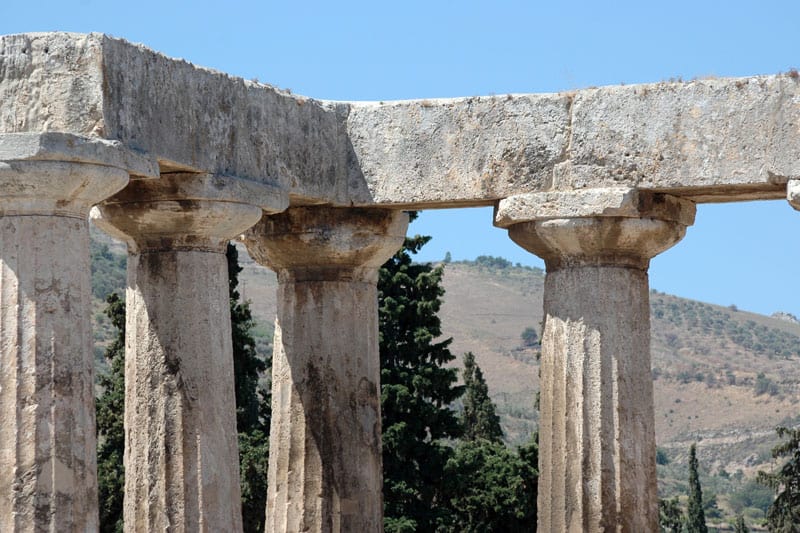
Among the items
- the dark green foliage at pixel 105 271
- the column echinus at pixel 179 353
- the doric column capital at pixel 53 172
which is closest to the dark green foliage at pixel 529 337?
the dark green foliage at pixel 105 271

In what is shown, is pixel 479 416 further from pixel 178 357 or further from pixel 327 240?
pixel 178 357

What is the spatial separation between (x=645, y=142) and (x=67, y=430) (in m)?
7.51

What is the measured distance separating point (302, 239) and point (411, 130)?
6.80 ft

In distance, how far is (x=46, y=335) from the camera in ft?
54.0

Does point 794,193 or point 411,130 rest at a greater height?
point 411,130

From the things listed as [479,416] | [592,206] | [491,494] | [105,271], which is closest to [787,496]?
[479,416]

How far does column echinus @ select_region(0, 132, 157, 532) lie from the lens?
16234 millimetres

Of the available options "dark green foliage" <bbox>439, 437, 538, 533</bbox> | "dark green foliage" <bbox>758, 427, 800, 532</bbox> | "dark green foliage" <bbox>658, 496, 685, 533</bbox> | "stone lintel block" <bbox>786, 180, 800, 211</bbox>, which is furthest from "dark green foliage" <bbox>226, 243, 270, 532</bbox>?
"dark green foliage" <bbox>658, 496, 685, 533</bbox>

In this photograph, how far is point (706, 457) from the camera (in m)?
132

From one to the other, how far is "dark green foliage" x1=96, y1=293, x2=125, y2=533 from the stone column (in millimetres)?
20717

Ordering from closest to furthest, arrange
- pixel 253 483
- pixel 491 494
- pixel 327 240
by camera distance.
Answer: pixel 327 240, pixel 253 483, pixel 491 494

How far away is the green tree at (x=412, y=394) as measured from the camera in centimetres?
4706

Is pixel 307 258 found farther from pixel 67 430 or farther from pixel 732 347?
pixel 732 347

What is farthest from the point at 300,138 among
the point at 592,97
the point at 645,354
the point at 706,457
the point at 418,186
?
the point at 706,457
